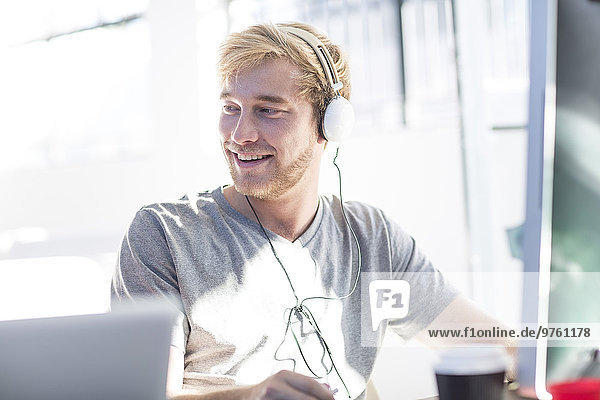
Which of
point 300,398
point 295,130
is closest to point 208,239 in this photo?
point 295,130

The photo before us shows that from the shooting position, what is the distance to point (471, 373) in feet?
2.30

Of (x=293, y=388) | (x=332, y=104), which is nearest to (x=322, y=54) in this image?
(x=332, y=104)

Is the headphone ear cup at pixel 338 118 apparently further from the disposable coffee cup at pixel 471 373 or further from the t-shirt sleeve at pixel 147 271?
the disposable coffee cup at pixel 471 373

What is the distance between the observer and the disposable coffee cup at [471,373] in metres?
0.70

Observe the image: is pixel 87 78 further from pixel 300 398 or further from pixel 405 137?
pixel 300 398

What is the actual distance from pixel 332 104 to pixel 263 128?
159mm

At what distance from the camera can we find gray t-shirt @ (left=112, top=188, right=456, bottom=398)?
1240 mm

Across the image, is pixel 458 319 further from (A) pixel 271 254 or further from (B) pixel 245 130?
(B) pixel 245 130

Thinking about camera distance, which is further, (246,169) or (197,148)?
(197,148)

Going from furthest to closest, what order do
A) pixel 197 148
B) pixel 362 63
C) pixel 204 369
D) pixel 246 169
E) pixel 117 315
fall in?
pixel 197 148 → pixel 362 63 → pixel 246 169 → pixel 204 369 → pixel 117 315

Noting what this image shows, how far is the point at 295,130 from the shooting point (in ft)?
4.75

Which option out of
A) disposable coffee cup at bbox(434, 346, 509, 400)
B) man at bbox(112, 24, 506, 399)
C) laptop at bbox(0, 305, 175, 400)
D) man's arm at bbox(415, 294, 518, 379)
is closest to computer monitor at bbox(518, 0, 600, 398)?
disposable coffee cup at bbox(434, 346, 509, 400)

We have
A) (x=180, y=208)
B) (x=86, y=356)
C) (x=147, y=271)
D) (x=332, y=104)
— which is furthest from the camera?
(x=332, y=104)

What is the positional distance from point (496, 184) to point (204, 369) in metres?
2.35
